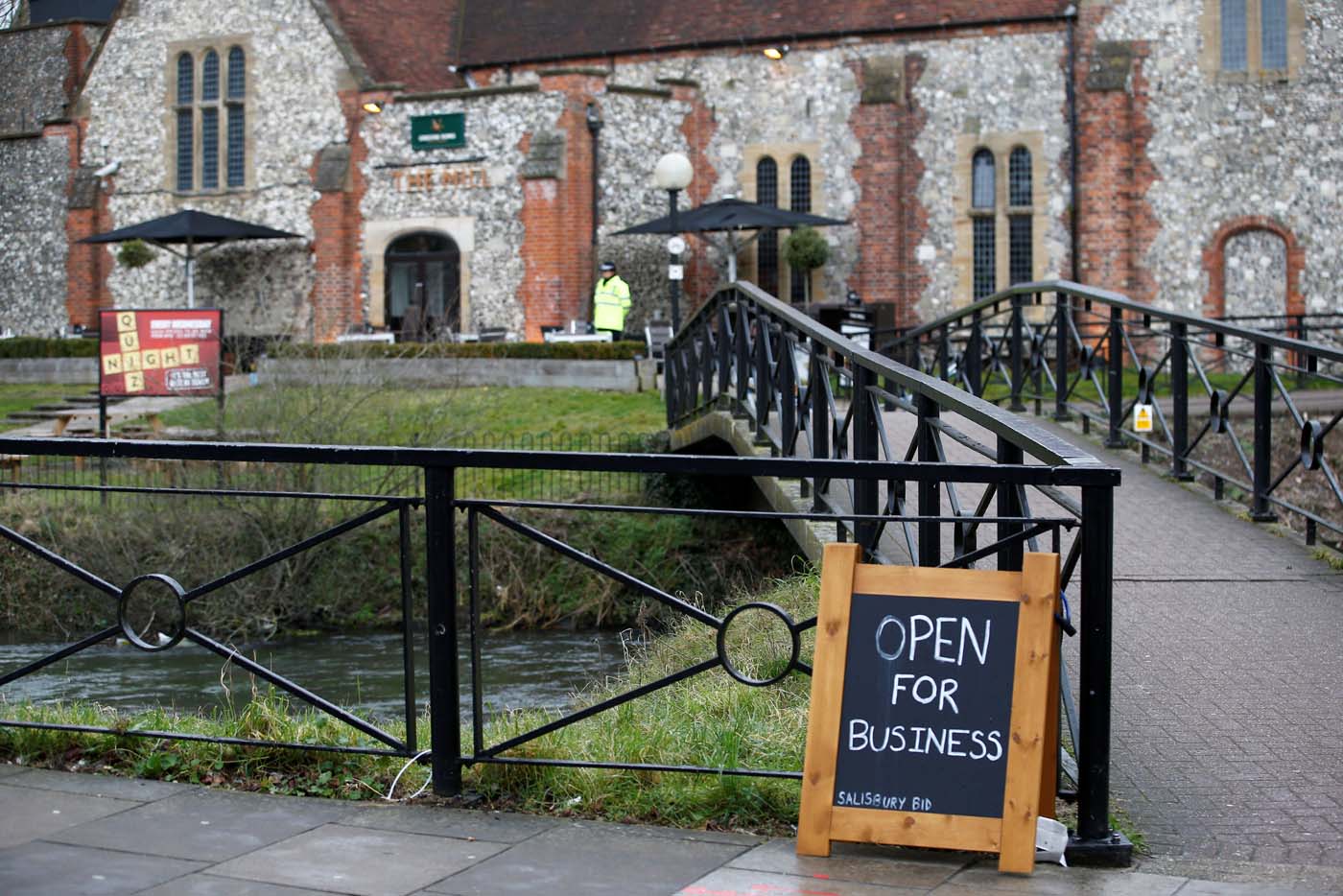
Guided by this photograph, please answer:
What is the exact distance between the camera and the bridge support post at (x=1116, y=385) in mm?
12164

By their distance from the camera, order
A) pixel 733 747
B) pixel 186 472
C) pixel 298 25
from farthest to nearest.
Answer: pixel 298 25 → pixel 186 472 → pixel 733 747

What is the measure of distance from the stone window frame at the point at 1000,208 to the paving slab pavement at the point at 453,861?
24499 millimetres

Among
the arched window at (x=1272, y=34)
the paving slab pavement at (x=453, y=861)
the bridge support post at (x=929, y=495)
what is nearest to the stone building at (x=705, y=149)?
the arched window at (x=1272, y=34)

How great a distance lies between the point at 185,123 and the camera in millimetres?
30797

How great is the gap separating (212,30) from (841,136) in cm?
1200

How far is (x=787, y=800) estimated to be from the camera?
4750 mm

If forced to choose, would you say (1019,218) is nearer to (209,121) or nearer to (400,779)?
(209,121)

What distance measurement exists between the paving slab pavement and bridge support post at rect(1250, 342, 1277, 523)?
5771mm

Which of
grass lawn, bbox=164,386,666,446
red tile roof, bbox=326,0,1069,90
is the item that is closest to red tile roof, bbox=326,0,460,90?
red tile roof, bbox=326,0,1069,90

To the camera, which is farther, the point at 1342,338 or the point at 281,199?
the point at 281,199

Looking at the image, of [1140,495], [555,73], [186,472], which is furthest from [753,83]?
[1140,495]

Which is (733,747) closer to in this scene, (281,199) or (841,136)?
(841,136)

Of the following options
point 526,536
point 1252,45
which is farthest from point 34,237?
point 526,536

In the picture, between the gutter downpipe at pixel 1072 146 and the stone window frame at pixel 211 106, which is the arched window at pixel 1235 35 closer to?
the gutter downpipe at pixel 1072 146
